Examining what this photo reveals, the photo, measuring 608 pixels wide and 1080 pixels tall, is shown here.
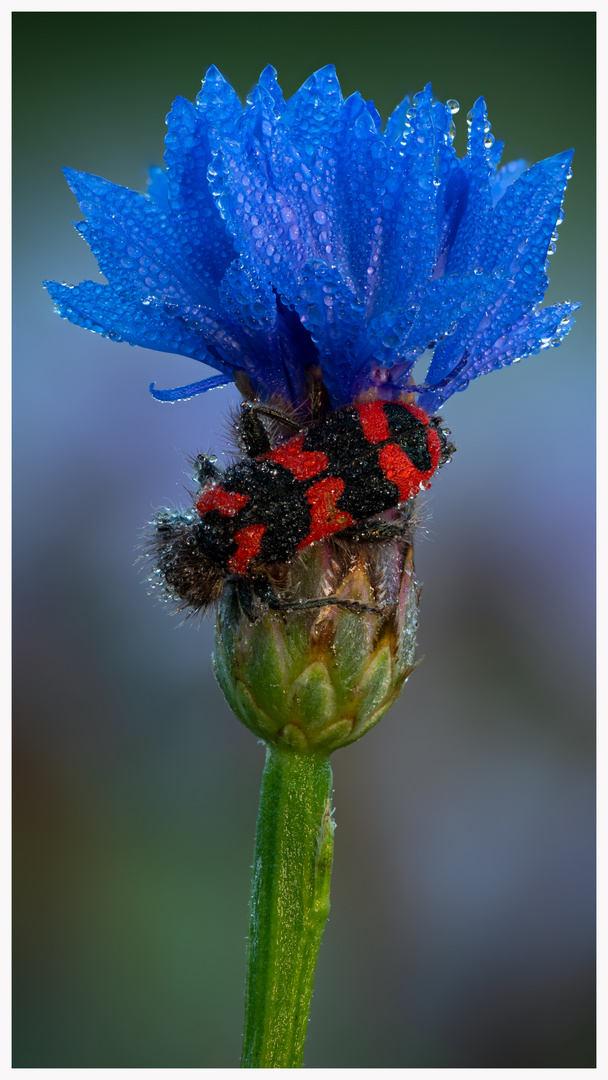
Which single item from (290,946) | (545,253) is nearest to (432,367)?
(545,253)

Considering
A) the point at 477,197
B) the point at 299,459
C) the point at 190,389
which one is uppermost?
the point at 477,197

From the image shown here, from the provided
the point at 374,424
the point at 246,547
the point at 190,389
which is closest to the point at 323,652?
the point at 246,547

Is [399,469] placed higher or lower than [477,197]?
lower

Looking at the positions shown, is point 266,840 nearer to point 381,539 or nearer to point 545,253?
point 381,539

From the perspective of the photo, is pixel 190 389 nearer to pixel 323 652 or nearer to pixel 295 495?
pixel 295 495

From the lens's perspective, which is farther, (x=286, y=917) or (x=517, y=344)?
(x=517, y=344)

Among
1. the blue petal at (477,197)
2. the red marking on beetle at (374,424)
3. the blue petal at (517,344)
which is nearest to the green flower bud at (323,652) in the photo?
the red marking on beetle at (374,424)
